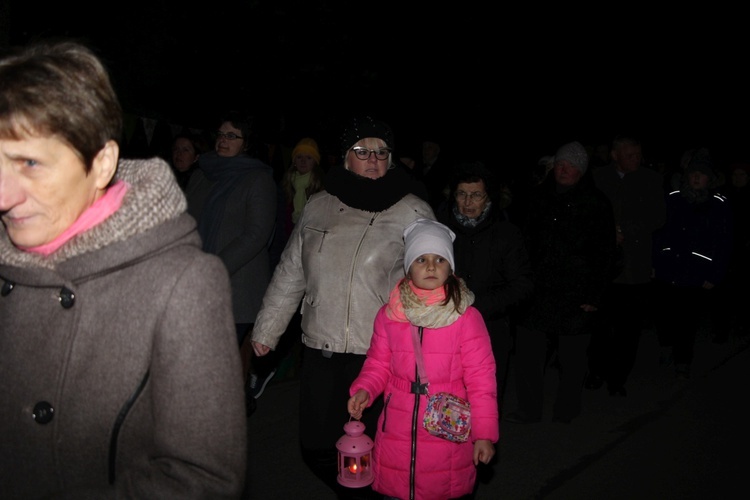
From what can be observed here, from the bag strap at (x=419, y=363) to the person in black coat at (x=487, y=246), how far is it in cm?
122

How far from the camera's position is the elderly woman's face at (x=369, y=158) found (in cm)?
396

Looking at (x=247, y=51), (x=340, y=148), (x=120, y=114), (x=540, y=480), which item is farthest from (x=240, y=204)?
(x=247, y=51)

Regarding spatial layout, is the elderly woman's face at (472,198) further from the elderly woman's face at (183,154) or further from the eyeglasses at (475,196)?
the elderly woman's face at (183,154)

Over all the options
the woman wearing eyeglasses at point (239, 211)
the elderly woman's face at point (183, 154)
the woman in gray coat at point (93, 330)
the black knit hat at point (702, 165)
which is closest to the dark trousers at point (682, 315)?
the black knit hat at point (702, 165)

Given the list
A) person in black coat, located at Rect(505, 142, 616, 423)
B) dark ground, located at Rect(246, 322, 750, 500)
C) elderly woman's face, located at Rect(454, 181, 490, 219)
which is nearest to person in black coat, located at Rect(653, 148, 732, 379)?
dark ground, located at Rect(246, 322, 750, 500)

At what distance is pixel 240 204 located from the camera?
16.3 ft

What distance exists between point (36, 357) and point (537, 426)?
5049mm

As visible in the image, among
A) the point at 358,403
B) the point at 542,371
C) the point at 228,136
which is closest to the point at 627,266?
the point at 542,371

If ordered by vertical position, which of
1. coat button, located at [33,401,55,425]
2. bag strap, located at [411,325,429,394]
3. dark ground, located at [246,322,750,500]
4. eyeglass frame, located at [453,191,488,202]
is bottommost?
dark ground, located at [246,322,750,500]

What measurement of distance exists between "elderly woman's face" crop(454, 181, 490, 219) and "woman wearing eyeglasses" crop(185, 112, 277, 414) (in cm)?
129

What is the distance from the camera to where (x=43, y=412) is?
5.32 ft

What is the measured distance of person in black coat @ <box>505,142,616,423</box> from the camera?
5914 mm

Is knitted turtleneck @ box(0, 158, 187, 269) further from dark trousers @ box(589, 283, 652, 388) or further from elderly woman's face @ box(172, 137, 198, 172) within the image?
dark trousers @ box(589, 283, 652, 388)

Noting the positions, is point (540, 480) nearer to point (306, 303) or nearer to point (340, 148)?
point (306, 303)
